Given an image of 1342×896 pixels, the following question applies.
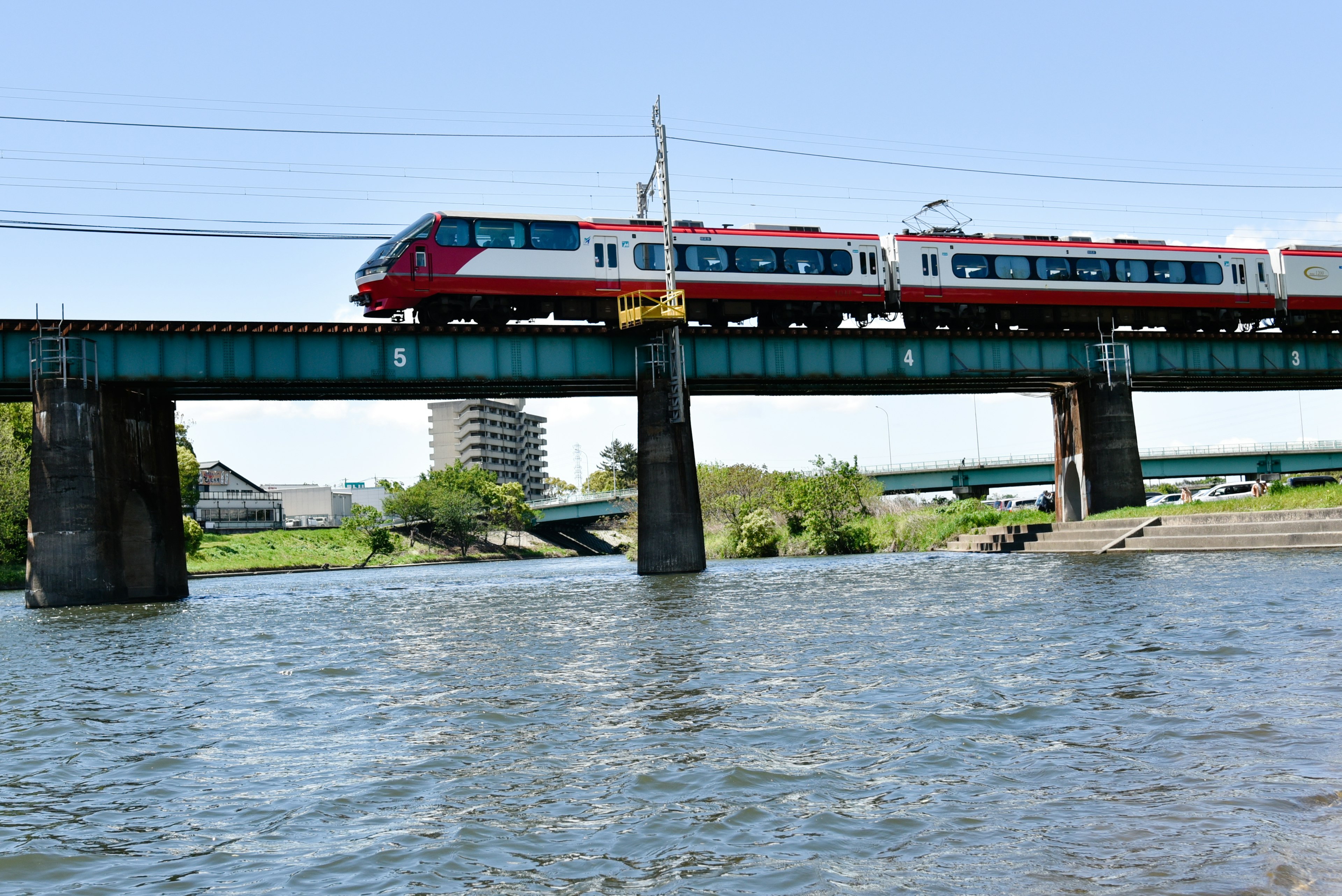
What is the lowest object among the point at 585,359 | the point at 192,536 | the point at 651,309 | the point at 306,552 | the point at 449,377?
the point at 306,552

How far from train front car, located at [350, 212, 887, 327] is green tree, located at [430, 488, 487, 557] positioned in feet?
221

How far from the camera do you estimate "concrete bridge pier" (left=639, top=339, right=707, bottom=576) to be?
123 ft

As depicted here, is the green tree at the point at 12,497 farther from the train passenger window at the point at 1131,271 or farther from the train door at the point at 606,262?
the train passenger window at the point at 1131,271

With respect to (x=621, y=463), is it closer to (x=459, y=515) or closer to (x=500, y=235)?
(x=459, y=515)

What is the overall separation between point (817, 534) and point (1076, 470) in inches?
602

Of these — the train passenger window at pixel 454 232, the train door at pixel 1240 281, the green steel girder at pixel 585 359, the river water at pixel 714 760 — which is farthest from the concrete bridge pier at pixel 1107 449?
the river water at pixel 714 760

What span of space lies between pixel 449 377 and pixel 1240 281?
31.3 metres

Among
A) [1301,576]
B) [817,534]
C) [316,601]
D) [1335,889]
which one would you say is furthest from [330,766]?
A: [817,534]

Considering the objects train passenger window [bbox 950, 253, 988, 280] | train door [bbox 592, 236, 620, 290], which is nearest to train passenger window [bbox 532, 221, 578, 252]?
train door [bbox 592, 236, 620, 290]

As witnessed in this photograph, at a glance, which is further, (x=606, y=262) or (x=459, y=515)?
(x=459, y=515)

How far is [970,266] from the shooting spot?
136ft

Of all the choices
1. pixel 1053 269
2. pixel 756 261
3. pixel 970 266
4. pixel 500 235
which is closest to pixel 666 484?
pixel 756 261

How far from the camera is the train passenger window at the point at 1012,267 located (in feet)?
137

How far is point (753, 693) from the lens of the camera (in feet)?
37.3
